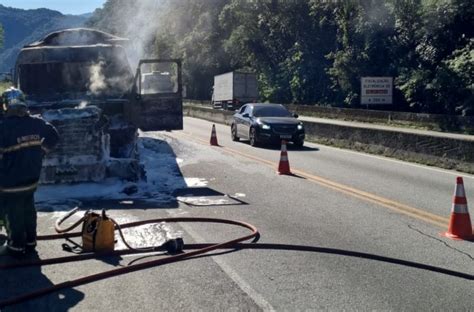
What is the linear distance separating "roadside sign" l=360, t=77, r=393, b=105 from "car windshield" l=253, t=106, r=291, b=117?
13911 mm

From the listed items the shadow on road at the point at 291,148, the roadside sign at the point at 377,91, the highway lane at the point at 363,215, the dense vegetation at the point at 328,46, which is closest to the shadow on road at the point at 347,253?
the highway lane at the point at 363,215

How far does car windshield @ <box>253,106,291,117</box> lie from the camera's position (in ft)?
69.4

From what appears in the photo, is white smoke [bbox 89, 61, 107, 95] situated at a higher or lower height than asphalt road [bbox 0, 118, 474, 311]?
higher

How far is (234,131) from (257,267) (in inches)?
672

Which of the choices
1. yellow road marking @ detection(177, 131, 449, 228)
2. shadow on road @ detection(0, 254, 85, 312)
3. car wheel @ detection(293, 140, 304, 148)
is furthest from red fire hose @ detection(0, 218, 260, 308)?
car wheel @ detection(293, 140, 304, 148)

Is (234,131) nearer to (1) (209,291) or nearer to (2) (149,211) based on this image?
(2) (149,211)

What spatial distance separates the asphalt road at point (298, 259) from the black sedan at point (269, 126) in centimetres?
761

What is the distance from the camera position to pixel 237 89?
5234 centimetres

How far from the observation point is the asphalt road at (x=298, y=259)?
5.07 m

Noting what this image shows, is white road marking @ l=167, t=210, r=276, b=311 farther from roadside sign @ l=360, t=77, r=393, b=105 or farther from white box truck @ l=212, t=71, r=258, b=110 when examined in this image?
white box truck @ l=212, t=71, r=258, b=110

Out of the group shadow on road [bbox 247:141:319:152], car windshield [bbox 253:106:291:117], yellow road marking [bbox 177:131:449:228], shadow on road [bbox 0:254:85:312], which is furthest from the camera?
car windshield [bbox 253:106:291:117]

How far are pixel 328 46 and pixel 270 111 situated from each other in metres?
30.2

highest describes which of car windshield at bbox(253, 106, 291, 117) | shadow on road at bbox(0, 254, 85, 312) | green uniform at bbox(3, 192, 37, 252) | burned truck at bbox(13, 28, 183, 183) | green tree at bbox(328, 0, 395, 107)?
green tree at bbox(328, 0, 395, 107)

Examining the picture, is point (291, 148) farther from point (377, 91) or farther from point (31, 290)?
point (377, 91)
